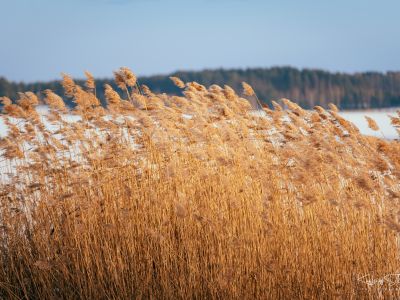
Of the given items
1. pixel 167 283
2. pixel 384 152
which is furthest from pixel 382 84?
pixel 167 283

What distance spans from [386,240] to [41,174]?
2907 mm

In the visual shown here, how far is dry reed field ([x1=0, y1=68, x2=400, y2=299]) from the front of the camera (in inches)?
177

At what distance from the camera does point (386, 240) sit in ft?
15.8

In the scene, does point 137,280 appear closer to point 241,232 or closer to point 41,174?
point 241,232

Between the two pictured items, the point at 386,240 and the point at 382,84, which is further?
the point at 382,84

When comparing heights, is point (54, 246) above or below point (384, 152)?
below

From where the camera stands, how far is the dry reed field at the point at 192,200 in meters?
4.50

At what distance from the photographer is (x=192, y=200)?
497 centimetres

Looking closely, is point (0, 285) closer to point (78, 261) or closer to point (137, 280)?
point (78, 261)

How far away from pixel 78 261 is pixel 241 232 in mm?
1280

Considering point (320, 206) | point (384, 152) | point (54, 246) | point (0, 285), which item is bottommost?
point (0, 285)

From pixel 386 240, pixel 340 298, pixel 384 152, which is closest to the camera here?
pixel 340 298

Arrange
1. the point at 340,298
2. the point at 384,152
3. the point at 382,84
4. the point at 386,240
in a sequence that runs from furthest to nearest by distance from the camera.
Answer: the point at 382,84 < the point at 384,152 < the point at 386,240 < the point at 340,298

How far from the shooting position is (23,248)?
5293mm
